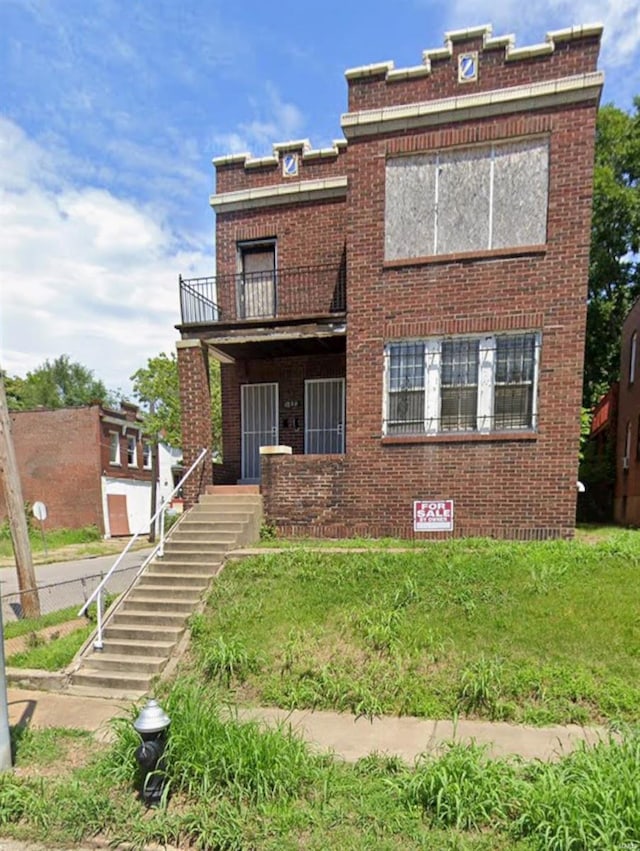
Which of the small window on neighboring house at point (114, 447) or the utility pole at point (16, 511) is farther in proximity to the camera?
the small window on neighboring house at point (114, 447)

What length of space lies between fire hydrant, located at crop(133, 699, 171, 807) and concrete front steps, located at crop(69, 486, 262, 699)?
2.02m

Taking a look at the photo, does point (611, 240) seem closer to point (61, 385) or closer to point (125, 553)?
point (125, 553)

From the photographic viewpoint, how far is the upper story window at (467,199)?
24.9ft

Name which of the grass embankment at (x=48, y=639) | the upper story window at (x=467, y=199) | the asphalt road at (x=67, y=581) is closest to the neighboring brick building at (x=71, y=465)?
the asphalt road at (x=67, y=581)

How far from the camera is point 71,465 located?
2233 cm

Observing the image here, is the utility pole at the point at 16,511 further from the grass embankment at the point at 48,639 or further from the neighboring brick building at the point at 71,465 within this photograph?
the neighboring brick building at the point at 71,465

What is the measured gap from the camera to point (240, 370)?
35.4ft

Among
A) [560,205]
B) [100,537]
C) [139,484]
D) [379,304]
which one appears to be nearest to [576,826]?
[379,304]

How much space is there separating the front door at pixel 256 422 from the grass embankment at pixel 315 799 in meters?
7.40

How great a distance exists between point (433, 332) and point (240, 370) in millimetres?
4743

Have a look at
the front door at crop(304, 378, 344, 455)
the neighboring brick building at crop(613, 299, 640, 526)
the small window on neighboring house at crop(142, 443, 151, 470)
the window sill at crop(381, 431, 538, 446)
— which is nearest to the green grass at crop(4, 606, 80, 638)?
the front door at crop(304, 378, 344, 455)

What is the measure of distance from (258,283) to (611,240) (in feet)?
54.8

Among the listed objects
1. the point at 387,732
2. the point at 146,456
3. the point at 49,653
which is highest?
the point at 387,732

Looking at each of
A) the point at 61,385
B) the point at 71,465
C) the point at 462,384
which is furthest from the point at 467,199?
the point at 61,385
